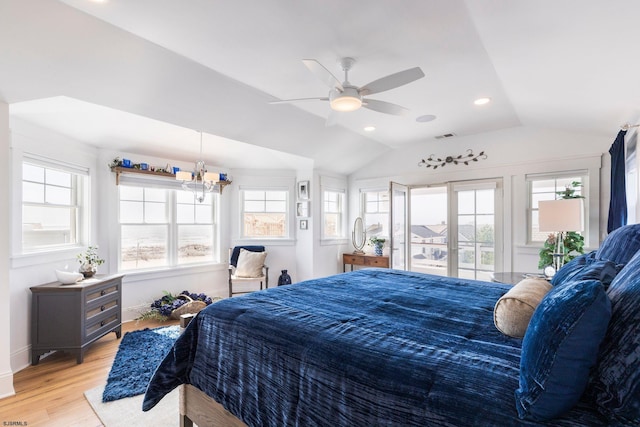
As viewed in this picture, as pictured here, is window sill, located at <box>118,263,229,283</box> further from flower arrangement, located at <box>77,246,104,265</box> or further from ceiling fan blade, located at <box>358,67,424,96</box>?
ceiling fan blade, located at <box>358,67,424,96</box>

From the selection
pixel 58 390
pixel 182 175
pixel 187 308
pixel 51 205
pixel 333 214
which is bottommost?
pixel 58 390

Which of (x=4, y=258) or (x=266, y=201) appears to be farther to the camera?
(x=266, y=201)

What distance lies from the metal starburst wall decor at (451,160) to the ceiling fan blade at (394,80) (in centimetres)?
294

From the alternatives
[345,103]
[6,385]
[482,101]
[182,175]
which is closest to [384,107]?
[345,103]

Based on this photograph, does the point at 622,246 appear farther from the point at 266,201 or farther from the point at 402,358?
the point at 266,201

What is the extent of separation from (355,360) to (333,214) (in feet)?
15.5

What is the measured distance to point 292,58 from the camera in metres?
2.51

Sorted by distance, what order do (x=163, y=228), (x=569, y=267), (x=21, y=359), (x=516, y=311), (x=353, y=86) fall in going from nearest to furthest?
1. (x=516, y=311)
2. (x=569, y=267)
3. (x=353, y=86)
4. (x=21, y=359)
5. (x=163, y=228)

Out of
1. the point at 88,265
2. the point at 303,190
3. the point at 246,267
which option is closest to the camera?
the point at 88,265

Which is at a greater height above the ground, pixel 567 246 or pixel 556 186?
pixel 556 186

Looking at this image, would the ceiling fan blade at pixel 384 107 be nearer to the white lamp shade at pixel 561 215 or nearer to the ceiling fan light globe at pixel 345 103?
the ceiling fan light globe at pixel 345 103

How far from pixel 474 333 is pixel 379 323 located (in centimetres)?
42

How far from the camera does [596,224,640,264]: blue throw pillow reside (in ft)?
5.34

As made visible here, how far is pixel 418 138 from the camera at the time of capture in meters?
4.84
